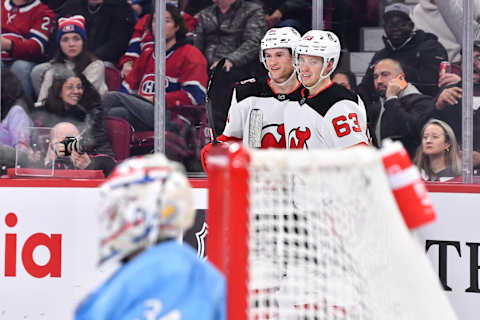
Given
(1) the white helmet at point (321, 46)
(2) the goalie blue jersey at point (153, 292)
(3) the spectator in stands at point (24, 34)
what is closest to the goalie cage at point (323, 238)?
(2) the goalie blue jersey at point (153, 292)

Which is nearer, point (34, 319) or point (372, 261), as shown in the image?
point (372, 261)

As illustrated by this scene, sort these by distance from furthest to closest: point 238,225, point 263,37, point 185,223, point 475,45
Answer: point 263,37 → point 475,45 → point 238,225 → point 185,223

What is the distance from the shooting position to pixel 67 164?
5.07 meters

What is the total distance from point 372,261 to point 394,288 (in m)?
0.09

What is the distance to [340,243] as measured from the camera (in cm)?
265

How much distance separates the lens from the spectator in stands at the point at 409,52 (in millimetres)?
4840

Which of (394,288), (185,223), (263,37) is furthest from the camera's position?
(263,37)

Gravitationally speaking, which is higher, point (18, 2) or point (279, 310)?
point (18, 2)

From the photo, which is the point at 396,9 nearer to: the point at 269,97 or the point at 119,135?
the point at 269,97

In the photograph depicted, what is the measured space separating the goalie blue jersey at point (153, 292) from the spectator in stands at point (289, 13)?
3.18 m

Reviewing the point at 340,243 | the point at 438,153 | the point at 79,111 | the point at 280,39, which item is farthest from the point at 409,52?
the point at 340,243

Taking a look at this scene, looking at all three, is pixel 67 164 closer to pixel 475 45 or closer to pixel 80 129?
pixel 80 129

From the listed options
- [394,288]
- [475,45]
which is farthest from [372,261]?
[475,45]

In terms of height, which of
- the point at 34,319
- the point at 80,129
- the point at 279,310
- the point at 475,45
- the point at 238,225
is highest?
the point at 475,45
